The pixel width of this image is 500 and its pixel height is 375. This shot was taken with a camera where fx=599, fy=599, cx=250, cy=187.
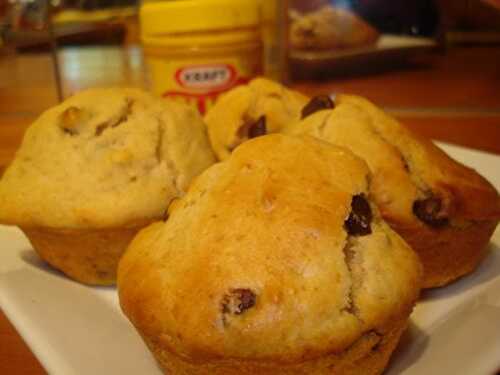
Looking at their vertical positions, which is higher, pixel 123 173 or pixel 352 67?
pixel 123 173

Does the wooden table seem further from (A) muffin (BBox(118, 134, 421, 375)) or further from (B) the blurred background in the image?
(A) muffin (BBox(118, 134, 421, 375))

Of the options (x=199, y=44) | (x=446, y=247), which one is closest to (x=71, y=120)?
(x=199, y=44)

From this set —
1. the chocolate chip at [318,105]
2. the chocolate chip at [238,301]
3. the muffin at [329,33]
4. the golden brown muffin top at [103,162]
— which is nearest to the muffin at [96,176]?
the golden brown muffin top at [103,162]

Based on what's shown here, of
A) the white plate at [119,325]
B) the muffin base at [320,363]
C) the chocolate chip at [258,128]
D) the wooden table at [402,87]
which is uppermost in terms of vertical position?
the chocolate chip at [258,128]

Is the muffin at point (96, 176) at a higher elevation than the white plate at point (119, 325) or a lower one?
higher

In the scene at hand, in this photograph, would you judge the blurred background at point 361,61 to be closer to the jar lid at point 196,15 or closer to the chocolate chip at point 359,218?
the jar lid at point 196,15

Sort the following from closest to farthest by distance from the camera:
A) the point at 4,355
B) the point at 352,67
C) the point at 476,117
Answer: the point at 4,355 < the point at 476,117 < the point at 352,67

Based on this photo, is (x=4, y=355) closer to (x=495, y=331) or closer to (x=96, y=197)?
(x=96, y=197)

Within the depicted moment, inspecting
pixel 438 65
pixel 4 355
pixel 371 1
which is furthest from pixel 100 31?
pixel 4 355

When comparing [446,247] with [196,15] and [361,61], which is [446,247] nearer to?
[196,15]
